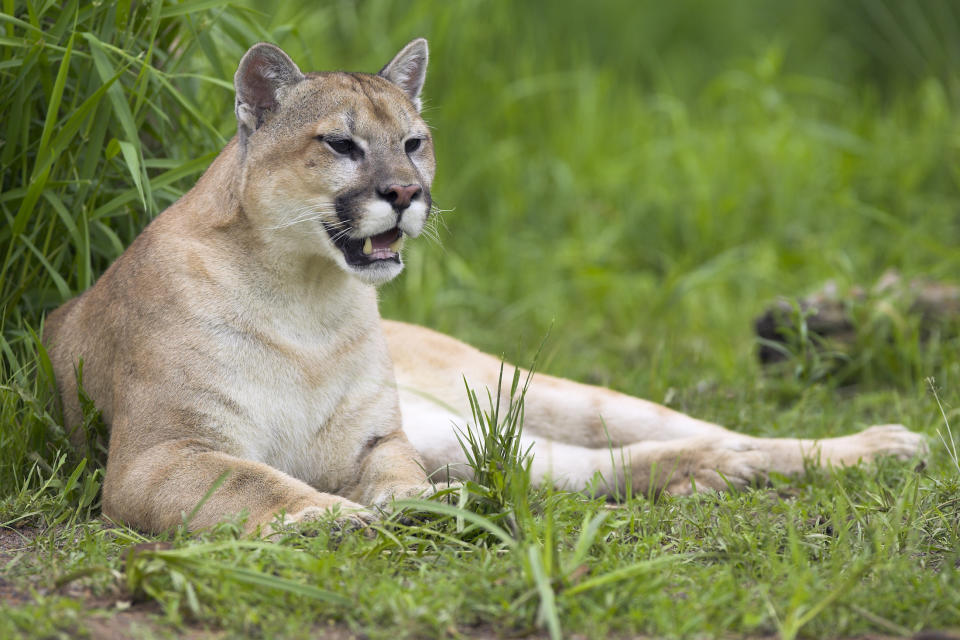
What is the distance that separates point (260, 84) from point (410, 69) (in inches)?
23.9

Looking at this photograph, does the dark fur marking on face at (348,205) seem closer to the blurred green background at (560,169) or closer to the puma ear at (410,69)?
the puma ear at (410,69)

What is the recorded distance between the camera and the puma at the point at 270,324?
3.42 metres

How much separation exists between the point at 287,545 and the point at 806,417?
271 centimetres

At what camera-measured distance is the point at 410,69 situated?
4.09 meters

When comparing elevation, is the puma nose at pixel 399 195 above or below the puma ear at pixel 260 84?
below

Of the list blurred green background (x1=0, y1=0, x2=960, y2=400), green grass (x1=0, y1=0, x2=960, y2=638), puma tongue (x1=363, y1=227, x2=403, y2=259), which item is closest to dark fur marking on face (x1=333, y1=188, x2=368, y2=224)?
puma tongue (x1=363, y1=227, x2=403, y2=259)

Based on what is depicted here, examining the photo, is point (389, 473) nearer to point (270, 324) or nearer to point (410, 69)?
point (270, 324)

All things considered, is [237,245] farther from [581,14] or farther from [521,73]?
[581,14]

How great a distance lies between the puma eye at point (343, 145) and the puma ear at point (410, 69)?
1.67 ft

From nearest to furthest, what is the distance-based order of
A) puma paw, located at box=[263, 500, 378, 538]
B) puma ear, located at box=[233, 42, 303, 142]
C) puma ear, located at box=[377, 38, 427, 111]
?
puma paw, located at box=[263, 500, 378, 538] → puma ear, located at box=[233, 42, 303, 142] → puma ear, located at box=[377, 38, 427, 111]

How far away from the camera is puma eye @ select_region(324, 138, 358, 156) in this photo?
356cm

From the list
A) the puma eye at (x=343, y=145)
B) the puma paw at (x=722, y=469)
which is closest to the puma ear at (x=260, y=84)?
the puma eye at (x=343, y=145)

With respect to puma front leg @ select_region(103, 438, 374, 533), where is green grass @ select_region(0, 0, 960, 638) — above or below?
above

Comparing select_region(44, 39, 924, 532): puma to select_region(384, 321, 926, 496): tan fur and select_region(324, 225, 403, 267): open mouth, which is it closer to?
select_region(324, 225, 403, 267): open mouth
